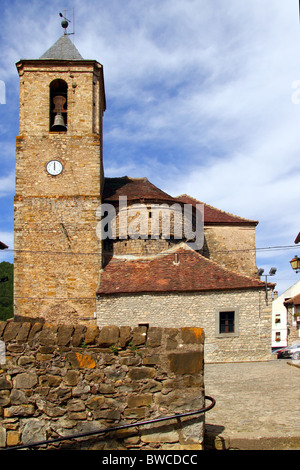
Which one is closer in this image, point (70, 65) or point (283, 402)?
point (283, 402)

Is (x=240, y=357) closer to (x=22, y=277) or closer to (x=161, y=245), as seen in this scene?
(x=161, y=245)

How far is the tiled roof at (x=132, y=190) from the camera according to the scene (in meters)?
21.2

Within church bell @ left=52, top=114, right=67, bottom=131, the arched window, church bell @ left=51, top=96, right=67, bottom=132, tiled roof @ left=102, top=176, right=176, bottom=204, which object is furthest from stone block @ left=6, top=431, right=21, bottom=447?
church bell @ left=51, top=96, right=67, bottom=132

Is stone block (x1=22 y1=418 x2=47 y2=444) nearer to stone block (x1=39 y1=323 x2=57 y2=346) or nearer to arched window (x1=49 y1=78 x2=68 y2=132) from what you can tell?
stone block (x1=39 y1=323 x2=57 y2=346)

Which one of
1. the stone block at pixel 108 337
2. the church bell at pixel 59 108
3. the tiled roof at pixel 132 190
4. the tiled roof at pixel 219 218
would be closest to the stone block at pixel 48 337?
the stone block at pixel 108 337

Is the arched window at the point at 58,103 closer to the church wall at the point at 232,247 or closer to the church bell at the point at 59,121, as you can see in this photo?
the church bell at the point at 59,121

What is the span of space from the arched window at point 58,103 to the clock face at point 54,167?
5.93 feet

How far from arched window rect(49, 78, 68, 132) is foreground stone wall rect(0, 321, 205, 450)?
56.1ft

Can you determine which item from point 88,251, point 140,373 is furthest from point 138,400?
point 88,251

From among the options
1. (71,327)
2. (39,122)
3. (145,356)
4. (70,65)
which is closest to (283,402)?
(145,356)

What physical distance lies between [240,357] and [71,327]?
1397 centimetres

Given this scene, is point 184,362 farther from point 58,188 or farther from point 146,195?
point 146,195

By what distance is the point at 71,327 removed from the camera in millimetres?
5195

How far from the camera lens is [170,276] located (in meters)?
19.0
